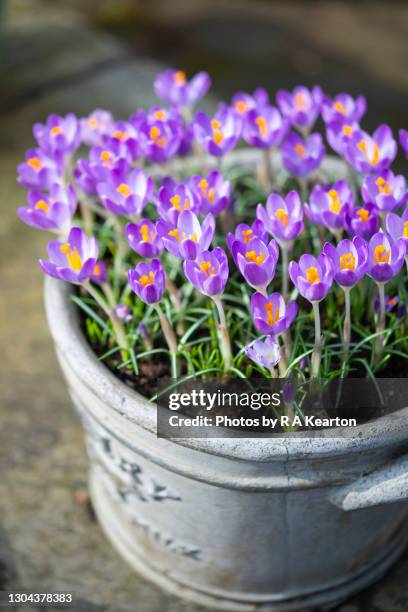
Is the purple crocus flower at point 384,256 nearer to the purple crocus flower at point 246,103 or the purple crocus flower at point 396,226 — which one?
the purple crocus flower at point 396,226

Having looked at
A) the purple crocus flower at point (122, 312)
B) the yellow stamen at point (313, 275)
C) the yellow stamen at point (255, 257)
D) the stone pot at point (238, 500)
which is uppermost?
the yellow stamen at point (255, 257)

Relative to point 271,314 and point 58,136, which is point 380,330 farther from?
point 58,136

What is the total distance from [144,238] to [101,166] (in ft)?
0.54

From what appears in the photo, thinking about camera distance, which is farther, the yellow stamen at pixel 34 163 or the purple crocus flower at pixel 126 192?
the yellow stamen at pixel 34 163

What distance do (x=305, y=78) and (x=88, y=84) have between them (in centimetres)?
82

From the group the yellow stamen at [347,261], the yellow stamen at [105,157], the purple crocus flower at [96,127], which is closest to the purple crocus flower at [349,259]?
the yellow stamen at [347,261]

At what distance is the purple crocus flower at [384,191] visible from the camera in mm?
1193

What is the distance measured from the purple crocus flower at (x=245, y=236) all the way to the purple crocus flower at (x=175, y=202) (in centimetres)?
8

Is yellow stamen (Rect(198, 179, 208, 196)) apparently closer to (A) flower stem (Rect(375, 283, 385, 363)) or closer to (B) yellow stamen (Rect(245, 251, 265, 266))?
(B) yellow stamen (Rect(245, 251, 265, 266))

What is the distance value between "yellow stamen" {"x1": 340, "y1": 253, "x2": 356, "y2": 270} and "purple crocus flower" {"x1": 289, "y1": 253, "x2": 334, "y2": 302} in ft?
0.10

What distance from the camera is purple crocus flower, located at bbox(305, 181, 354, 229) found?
1210 mm

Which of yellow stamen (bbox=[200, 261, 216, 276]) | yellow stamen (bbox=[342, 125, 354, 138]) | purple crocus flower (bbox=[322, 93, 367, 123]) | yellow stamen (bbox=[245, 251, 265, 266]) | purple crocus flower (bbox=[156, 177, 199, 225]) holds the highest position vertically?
purple crocus flower (bbox=[322, 93, 367, 123])

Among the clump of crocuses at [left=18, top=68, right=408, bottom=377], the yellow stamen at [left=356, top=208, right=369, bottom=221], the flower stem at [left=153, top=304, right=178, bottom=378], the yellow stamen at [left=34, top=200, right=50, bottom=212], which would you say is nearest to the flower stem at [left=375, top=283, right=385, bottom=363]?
the clump of crocuses at [left=18, top=68, right=408, bottom=377]

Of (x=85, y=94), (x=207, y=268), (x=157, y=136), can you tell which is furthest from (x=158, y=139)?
(x=85, y=94)
